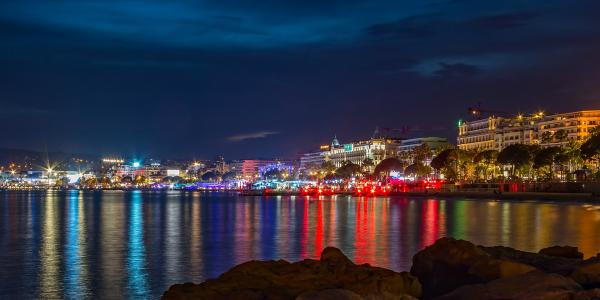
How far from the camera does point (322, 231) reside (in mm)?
46000

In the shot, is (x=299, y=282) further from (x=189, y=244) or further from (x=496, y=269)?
(x=189, y=244)

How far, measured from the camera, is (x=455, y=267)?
52.1 ft

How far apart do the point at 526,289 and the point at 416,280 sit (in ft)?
7.51

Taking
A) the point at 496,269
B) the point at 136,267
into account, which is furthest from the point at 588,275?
the point at 136,267

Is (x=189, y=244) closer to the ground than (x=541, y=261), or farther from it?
closer to the ground

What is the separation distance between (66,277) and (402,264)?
11.7 meters

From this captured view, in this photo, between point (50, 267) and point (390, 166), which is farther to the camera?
point (390, 166)

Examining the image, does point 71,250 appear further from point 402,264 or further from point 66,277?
point 402,264

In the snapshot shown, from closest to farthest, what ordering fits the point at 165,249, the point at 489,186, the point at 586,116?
the point at 165,249 < the point at 489,186 < the point at 586,116

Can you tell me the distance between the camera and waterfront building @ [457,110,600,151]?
508 feet

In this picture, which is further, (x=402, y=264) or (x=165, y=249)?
(x=165, y=249)

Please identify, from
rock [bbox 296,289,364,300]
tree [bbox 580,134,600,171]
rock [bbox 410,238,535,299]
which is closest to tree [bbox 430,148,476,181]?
tree [bbox 580,134,600,171]

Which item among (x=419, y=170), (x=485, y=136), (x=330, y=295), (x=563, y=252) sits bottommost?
(x=563, y=252)

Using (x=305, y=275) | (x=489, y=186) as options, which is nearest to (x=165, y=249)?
(x=305, y=275)
